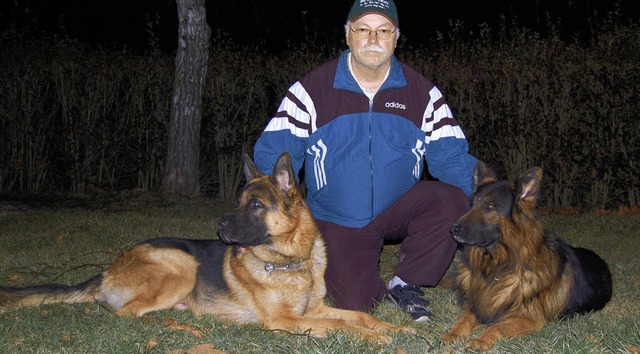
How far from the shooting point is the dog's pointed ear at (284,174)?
4.45 metres

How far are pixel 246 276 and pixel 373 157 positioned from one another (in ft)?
3.82

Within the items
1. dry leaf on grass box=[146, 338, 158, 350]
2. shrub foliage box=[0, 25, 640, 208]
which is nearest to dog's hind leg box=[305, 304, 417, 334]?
dry leaf on grass box=[146, 338, 158, 350]

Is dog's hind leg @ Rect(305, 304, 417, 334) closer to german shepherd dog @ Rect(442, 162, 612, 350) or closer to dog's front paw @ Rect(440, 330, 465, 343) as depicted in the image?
dog's front paw @ Rect(440, 330, 465, 343)

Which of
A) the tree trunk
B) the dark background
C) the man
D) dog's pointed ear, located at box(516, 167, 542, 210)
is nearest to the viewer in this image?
dog's pointed ear, located at box(516, 167, 542, 210)

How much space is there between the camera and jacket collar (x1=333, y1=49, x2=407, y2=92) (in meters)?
5.09

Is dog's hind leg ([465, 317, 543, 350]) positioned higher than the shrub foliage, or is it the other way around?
the shrub foliage

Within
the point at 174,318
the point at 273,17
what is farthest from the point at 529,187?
the point at 273,17

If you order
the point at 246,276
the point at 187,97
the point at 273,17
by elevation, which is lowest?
the point at 246,276

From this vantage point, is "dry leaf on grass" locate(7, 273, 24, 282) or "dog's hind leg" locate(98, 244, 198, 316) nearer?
"dog's hind leg" locate(98, 244, 198, 316)

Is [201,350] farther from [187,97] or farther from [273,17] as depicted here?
[273,17]

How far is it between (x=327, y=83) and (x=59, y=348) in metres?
2.47

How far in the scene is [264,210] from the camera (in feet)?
14.8

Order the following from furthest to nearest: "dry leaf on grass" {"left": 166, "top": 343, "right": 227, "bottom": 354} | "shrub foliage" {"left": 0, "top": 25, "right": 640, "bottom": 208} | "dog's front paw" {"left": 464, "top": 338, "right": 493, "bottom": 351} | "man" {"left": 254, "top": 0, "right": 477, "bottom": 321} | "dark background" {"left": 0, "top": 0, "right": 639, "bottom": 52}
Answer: "dark background" {"left": 0, "top": 0, "right": 639, "bottom": 52}, "shrub foliage" {"left": 0, "top": 25, "right": 640, "bottom": 208}, "man" {"left": 254, "top": 0, "right": 477, "bottom": 321}, "dog's front paw" {"left": 464, "top": 338, "right": 493, "bottom": 351}, "dry leaf on grass" {"left": 166, "top": 343, "right": 227, "bottom": 354}

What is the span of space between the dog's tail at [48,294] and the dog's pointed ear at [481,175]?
245 centimetres
